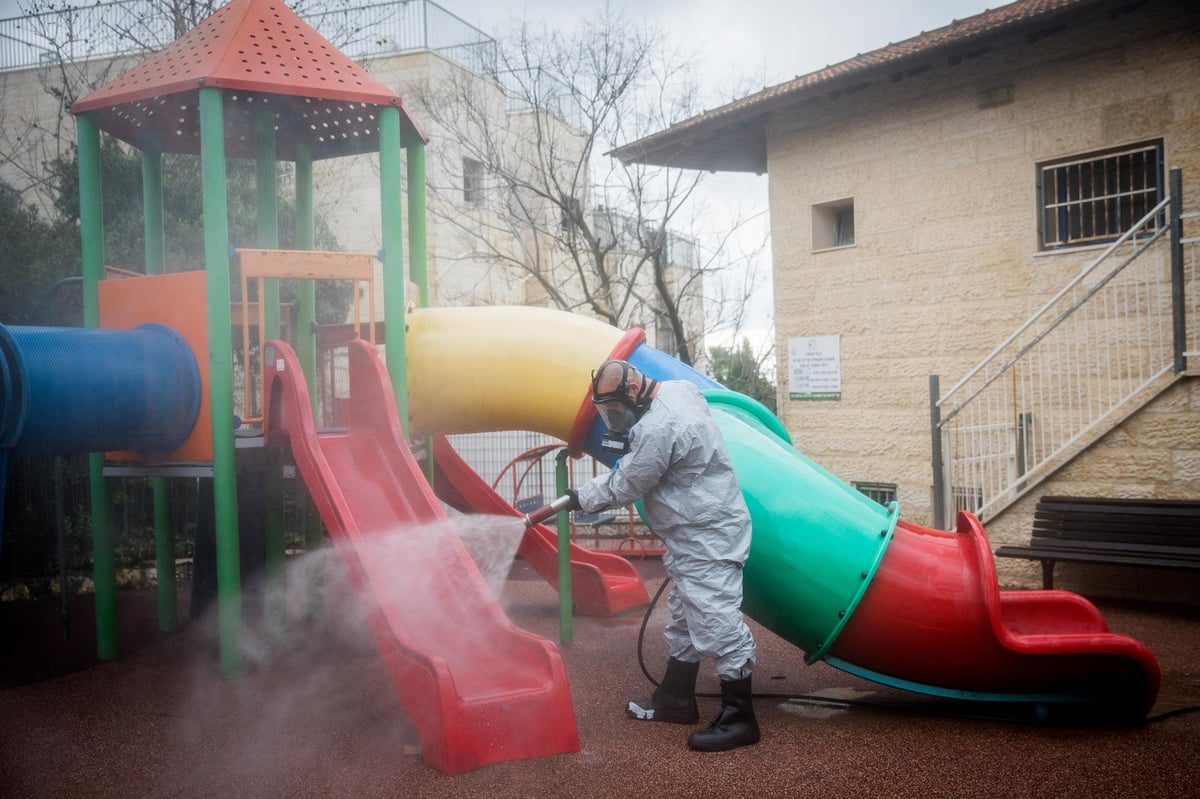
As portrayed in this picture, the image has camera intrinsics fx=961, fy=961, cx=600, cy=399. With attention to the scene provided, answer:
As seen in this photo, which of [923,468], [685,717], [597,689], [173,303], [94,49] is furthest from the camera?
[94,49]

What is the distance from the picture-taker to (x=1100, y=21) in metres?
10.1

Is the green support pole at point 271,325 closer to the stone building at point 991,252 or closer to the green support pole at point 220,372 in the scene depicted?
the green support pole at point 220,372

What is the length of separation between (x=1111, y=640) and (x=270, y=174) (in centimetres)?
669

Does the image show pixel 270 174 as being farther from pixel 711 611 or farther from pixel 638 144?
pixel 638 144

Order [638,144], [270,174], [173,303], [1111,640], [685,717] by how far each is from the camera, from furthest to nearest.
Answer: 1. [638,144]
2. [270,174]
3. [173,303]
4. [685,717]
5. [1111,640]

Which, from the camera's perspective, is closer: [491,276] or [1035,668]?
[1035,668]

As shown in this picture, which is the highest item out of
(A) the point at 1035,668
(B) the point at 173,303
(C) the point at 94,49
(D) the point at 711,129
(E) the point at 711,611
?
(C) the point at 94,49

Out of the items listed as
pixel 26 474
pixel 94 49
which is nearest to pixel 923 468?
pixel 26 474

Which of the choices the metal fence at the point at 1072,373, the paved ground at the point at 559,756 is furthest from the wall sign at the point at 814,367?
the paved ground at the point at 559,756

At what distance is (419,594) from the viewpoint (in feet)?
16.8

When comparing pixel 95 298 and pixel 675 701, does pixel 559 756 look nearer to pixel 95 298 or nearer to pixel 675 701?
pixel 675 701

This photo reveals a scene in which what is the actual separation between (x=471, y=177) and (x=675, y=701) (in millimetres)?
13388

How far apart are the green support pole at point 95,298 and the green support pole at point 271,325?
44.8 inches

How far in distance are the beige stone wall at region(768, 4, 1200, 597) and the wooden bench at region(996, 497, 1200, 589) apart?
42 centimetres
